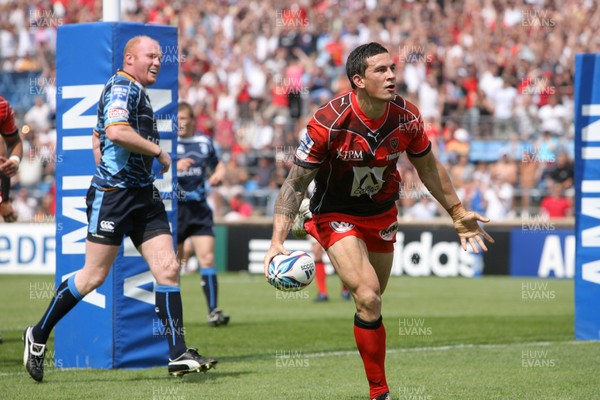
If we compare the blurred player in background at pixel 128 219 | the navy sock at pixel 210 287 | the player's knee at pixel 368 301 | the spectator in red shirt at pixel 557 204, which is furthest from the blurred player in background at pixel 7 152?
the spectator in red shirt at pixel 557 204

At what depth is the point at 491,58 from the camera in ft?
79.0

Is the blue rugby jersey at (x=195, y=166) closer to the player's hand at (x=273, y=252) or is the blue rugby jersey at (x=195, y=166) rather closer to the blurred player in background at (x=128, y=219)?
the blurred player in background at (x=128, y=219)

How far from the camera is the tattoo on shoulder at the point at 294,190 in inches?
263

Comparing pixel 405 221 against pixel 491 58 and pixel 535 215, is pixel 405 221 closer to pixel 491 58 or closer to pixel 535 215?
pixel 535 215

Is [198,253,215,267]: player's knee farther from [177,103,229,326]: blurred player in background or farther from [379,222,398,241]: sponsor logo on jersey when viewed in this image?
[379,222,398,241]: sponsor logo on jersey

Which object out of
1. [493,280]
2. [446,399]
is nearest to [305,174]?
[446,399]

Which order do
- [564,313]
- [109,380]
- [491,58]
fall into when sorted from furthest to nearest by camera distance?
[491,58] < [564,313] < [109,380]

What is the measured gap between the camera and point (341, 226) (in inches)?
269

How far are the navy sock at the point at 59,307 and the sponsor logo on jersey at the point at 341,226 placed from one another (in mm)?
2106

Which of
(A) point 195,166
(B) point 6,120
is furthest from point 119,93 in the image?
(A) point 195,166

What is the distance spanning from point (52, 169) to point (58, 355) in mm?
16833

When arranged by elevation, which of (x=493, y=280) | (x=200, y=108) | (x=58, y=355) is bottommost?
(x=493, y=280)

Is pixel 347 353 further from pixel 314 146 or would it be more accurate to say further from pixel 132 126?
pixel 314 146

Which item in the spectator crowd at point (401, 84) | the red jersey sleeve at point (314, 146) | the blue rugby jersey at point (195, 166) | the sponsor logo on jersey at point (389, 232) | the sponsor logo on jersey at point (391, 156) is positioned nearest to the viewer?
the red jersey sleeve at point (314, 146)
